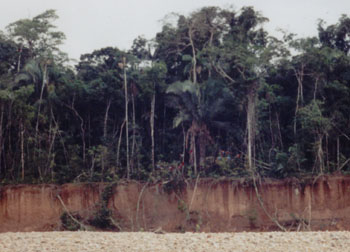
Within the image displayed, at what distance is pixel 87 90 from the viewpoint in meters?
23.8

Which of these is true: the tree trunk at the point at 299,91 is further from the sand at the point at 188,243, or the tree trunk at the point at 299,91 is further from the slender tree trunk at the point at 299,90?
the sand at the point at 188,243

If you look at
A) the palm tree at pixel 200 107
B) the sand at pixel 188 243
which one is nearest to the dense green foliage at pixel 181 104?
the palm tree at pixel 200 107

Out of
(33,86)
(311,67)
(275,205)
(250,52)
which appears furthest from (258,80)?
(33,86)

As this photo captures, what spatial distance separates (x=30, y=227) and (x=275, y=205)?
11151mm

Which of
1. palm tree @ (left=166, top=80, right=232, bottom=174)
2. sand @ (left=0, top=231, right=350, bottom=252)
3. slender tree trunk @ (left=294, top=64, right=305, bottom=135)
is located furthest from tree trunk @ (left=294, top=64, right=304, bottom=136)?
sand @ (left=0, top=231, right=350, bottom=252)

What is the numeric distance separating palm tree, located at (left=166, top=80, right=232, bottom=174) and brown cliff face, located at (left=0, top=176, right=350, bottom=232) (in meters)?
2.33

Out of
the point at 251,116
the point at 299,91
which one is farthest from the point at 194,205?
the point at 299,91

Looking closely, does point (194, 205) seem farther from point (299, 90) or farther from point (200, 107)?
point (299, 90)

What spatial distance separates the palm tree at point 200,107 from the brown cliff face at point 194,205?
2333 mm

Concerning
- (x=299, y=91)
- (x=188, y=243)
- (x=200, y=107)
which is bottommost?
(x=188, y=243)

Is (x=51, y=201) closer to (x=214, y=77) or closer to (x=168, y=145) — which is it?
(x=168, y=145)

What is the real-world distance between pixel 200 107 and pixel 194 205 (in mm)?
4823

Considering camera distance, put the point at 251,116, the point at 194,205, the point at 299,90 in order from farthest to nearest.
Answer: the point at 299,90 < the point at 251,116 < the point at 194,205

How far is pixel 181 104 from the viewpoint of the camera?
23.3 m
